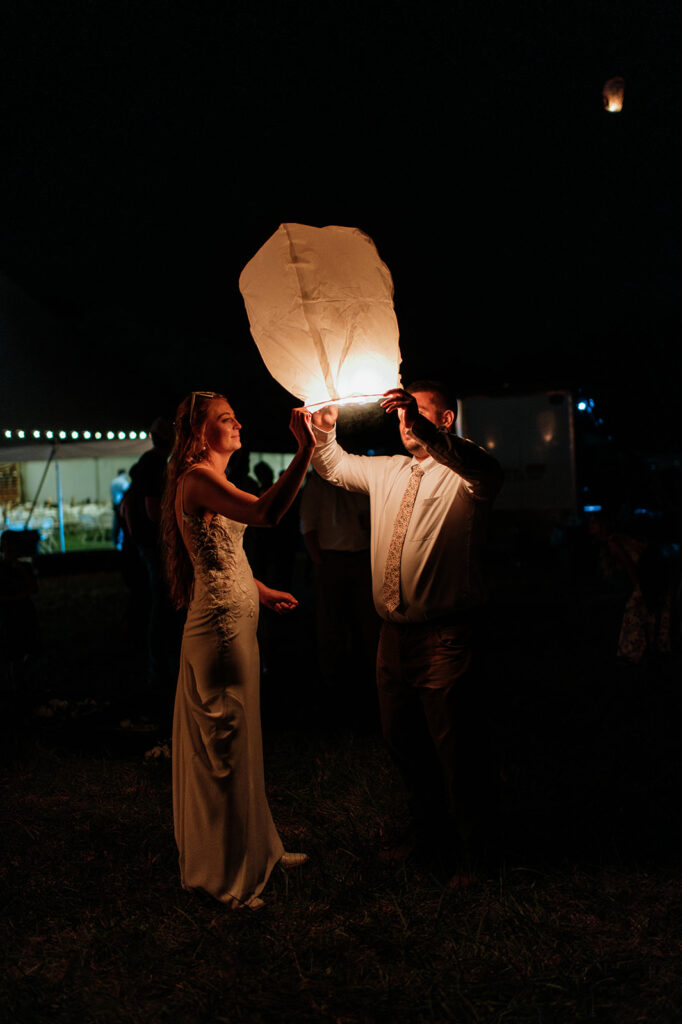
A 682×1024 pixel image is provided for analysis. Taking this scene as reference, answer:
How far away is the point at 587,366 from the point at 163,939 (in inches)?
1748

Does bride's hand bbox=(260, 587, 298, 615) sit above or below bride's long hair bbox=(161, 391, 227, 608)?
below

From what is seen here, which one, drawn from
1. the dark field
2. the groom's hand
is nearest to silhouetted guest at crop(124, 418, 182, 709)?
the dark field

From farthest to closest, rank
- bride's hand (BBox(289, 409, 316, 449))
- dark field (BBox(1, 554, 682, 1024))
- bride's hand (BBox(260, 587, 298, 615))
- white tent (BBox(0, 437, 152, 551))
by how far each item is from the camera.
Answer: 1. white tent (BBox(0, 437, 152, 551))
2. bride's hand (BBox(260, 587, 298, 615))
3. bride's hand (BBox(289, 409, 316, 449))
4. dark field (BBox(1, 554, 682, 1024))

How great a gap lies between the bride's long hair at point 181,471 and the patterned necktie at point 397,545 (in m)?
0.87

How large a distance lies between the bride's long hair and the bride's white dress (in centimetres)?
10

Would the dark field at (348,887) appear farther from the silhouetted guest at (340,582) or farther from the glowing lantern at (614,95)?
the glowing lantern at (614,95)

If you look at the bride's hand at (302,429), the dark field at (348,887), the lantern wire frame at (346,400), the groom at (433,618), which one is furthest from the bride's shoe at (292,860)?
the lantern wire frame at (346,400)

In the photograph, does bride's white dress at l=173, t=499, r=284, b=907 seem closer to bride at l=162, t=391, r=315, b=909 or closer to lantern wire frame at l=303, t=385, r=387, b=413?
bride at l=162, t=391, r=315, b=909

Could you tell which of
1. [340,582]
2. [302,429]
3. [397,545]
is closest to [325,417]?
[302,429]

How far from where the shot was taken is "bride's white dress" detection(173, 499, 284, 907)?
348 cm

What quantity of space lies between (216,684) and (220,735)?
214mm

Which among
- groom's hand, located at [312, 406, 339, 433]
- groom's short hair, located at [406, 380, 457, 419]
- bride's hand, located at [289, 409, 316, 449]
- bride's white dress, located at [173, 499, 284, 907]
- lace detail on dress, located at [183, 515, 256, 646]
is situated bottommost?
bride's white dress, located at [173, 499, 284, 907]

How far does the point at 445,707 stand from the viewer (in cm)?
356

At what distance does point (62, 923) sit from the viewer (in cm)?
338
